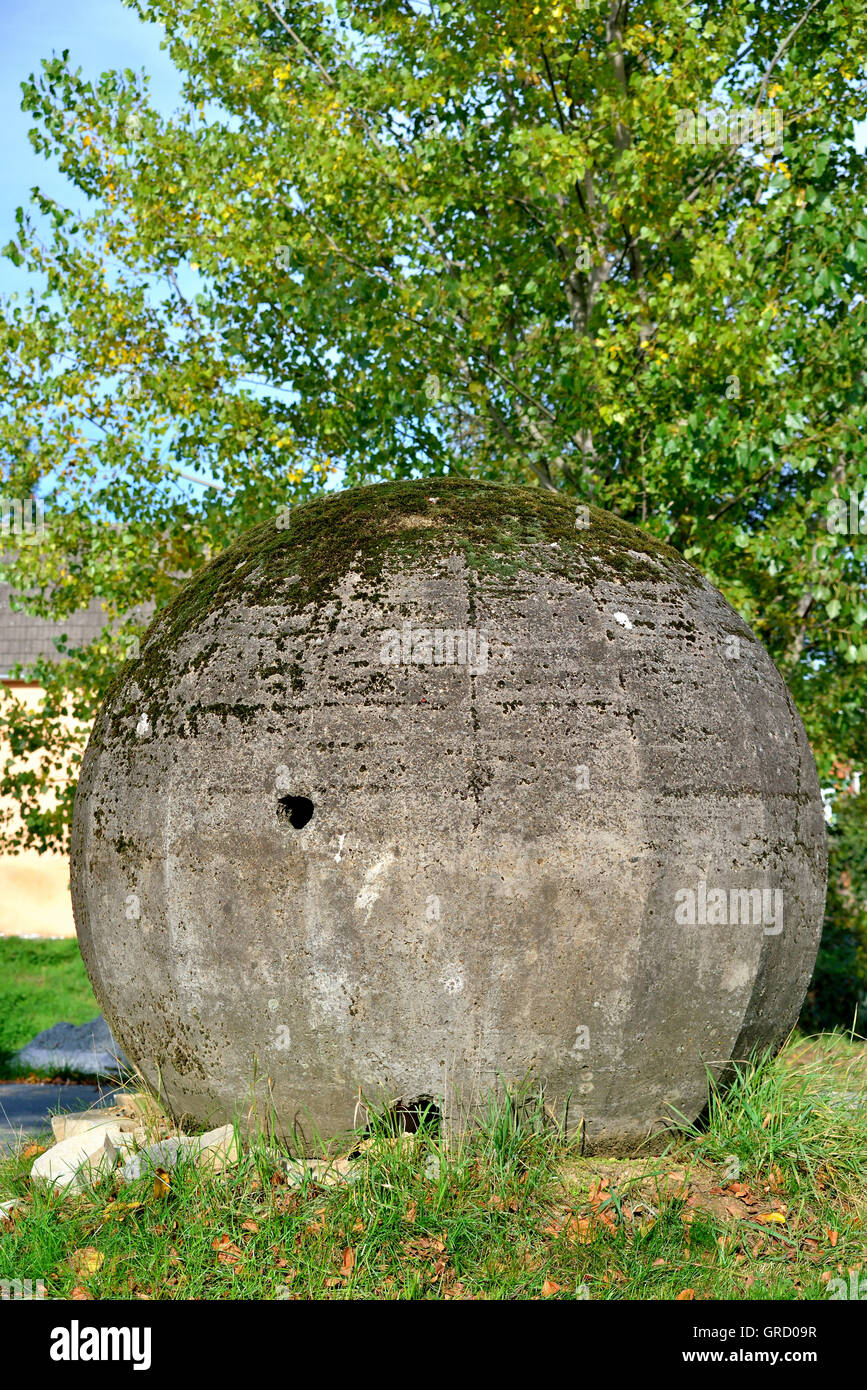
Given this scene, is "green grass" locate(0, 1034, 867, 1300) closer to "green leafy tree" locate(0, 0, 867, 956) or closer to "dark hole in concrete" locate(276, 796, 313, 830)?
"dark hole in concrete" locate(276, 796, 313, 830)

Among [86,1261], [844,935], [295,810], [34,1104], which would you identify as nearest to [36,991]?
[34,1104]

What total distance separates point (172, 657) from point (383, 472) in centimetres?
512

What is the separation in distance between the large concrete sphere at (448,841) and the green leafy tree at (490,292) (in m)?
3.67

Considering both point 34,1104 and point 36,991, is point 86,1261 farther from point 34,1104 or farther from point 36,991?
point 36,991

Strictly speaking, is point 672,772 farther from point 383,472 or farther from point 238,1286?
point 383,472

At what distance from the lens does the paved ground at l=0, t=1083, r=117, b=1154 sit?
6.15 meters

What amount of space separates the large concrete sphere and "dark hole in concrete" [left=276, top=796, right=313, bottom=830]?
1cm

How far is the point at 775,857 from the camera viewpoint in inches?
187

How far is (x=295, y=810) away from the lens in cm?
436

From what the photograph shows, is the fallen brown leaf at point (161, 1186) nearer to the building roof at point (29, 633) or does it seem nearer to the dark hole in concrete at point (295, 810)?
the dark hole in concrete at point (295, 810)

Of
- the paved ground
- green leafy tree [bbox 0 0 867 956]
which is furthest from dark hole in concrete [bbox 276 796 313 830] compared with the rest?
green leafy tree [bbox 0 0 867 956]
